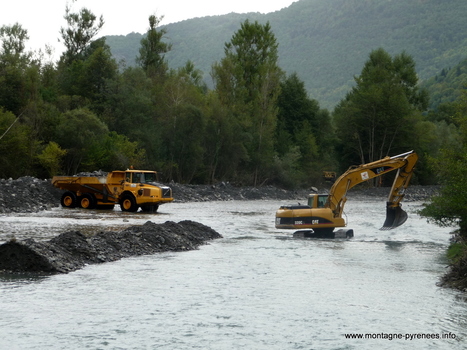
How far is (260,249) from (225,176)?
188ft

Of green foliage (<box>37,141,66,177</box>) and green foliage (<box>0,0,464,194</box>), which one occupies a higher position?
green foliage (<box>0,0,464,194</box>)

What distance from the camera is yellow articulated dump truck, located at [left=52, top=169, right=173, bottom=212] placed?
4138 centimetres

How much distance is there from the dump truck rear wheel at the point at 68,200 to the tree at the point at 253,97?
130 feet

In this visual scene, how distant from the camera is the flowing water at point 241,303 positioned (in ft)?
36.6

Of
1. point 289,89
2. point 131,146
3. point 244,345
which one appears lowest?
point 244,345

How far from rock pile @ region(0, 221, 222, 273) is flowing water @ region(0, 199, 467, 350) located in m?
0.57

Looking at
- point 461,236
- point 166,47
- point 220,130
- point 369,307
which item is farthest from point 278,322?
point 166,47

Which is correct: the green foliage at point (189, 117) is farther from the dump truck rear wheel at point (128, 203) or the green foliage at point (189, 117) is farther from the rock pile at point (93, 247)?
the rock pile at point (93, 247)

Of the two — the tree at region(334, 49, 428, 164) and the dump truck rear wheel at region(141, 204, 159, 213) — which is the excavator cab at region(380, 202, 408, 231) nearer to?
the dump truck rear wheel at region(141, 204, 159, 213)

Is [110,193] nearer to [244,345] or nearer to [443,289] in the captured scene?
[443,289]

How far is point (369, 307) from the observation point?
13844mm

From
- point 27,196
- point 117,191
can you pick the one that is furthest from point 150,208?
point 27,196

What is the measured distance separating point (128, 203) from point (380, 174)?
1821 centimetres

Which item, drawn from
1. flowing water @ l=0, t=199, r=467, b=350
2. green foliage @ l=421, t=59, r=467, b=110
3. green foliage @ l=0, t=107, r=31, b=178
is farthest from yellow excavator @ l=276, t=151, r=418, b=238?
green foliage @ l=421, t=59, r=467, b=110
